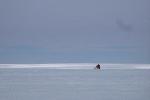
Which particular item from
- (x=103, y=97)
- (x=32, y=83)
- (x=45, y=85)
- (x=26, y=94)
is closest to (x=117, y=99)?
(x=103, y=97)

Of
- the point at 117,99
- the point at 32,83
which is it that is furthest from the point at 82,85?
the point at 117,99

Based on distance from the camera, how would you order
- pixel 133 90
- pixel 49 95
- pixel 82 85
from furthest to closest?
1. pixel 82 85
2. pixel 133 90
3. pixel 49 95

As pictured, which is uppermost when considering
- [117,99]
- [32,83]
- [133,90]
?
[32,83]

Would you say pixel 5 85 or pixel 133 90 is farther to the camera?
pixel 5 85

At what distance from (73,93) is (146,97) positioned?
229cm

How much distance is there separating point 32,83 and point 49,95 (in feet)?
10.7

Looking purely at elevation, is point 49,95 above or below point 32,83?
below

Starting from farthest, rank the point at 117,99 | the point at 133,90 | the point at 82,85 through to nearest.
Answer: the point at 82,85 → the point at 133,90 → the point at 117,99

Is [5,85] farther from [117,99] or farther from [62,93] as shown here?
[117,99]

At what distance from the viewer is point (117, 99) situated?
36.7 ft

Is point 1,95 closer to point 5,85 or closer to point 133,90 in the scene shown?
point 5,85

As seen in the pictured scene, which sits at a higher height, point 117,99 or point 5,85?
point 5,85

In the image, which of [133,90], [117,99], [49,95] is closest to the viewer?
[117,99]

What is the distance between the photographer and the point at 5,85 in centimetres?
1434
